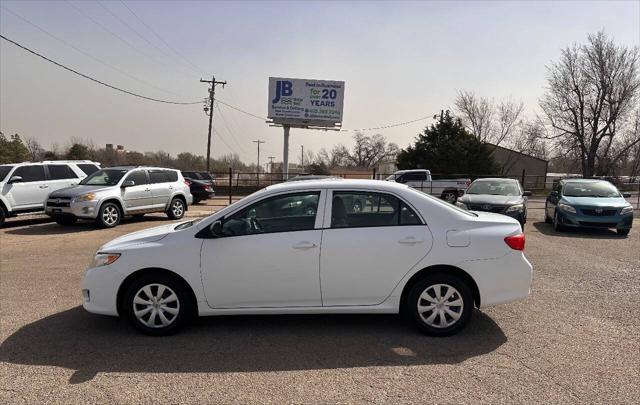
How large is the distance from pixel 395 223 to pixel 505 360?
1576mm

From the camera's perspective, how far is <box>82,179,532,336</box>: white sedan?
4383mm

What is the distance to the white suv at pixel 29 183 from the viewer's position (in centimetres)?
1295

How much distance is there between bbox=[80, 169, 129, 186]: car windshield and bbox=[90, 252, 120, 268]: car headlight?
9.43 meters

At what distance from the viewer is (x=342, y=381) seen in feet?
11.7

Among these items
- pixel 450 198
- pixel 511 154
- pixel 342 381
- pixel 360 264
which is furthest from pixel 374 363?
pixel 511 154

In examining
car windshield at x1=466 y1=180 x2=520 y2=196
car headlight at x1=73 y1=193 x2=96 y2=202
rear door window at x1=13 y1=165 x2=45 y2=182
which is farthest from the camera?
car windshield at x1=466 y1=180 x2=520 y2=196

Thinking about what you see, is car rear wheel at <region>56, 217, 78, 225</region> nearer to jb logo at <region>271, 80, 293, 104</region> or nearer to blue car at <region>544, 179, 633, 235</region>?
jb logo at <region>271, 80, 293, 104</region>

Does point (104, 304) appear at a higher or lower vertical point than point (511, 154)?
lower

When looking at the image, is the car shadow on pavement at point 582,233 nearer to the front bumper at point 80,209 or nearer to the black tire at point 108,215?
the black tire at point 108,215

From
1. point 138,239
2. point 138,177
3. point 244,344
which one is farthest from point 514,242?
point 138,177

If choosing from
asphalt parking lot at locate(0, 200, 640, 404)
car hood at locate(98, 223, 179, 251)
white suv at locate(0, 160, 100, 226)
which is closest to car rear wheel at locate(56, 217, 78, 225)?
white suv at locate(0, 160, 100, 226)

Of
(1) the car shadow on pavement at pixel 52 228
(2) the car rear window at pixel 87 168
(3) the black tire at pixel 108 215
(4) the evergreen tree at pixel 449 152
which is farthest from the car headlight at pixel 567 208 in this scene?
(4) the evergreen tree at pixel 449 152

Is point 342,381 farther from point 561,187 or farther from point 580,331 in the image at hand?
point 561,187

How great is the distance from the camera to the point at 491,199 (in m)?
12.6
